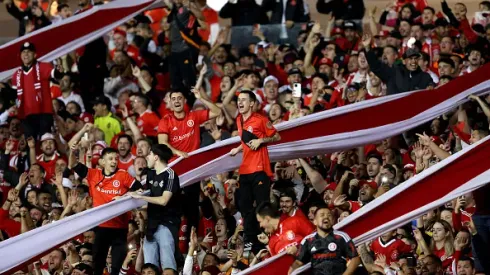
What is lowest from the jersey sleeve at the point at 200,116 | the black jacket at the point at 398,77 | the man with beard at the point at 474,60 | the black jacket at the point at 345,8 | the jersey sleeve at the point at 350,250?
the jersey sleeve at the point at 350,250

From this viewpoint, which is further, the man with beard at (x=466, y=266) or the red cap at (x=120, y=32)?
the red cap at (x=120, y=32)

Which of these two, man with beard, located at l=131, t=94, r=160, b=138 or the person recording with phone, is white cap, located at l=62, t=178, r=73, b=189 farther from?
the person recording with phone

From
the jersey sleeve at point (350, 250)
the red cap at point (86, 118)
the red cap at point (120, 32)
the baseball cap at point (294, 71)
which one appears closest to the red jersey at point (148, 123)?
the red cap at point (86, 118)

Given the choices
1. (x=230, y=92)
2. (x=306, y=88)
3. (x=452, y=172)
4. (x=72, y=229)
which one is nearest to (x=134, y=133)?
(x=230, y=92)

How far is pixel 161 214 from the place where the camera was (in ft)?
47.4

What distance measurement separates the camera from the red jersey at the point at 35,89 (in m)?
19.0

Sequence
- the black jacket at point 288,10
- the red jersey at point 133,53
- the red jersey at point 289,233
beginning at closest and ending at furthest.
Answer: the red jersey at point 289,233
the red jersey at point 133,53
the black jacket at point 288,10

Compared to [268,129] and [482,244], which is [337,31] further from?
[482,244]

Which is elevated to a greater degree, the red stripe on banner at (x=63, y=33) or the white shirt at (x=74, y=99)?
the red stripe on banner at (x=63, y=33)

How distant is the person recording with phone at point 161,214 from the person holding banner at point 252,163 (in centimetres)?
79

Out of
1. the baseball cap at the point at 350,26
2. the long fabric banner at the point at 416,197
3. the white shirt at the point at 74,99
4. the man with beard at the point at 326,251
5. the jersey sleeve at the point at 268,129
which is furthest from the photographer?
the baseball cap at the point at 350,26

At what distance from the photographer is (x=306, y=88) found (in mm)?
19922

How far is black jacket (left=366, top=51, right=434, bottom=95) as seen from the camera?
1798 centimetres

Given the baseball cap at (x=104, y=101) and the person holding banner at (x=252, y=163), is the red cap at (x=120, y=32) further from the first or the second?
the person holding banner at (x=252, y=163)
